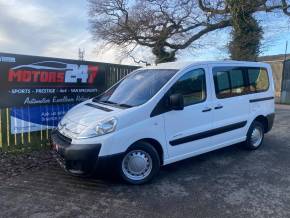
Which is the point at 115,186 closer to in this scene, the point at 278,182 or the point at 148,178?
the point at 148,178

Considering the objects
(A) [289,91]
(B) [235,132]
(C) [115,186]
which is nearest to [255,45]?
(A) [289,91]

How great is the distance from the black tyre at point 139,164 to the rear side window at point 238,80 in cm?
187

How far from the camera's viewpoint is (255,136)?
6.77m

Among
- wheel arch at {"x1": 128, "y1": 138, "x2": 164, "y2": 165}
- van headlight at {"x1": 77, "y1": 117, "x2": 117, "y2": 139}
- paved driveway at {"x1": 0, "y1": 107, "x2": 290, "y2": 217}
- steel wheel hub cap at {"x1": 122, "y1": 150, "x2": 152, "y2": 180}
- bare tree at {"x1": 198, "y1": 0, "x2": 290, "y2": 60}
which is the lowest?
paved driveway at {"x1": 0, "y1": 107, "x2": 290, "y2": 217}

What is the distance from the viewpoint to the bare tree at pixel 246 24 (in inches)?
755

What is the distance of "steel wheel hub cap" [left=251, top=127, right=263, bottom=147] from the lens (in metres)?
6.72

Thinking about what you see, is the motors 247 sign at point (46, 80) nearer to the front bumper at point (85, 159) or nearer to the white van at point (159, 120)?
the white van at point (159, 120)

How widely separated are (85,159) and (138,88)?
1.66m

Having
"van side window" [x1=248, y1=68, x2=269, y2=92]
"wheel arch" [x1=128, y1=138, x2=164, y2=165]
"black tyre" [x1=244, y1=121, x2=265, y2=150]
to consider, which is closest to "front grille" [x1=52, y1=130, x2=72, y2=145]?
"wheel arch" [x1=128, y1=138, x2=164, y2=165]

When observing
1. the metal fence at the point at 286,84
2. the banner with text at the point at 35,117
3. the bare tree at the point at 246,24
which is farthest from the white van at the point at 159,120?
the metal fence at the point at 286,84

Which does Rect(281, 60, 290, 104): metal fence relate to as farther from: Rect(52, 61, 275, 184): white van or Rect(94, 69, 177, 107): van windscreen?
Rect(94, 69, 177, 107): van windscreen

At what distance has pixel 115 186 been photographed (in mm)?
4578

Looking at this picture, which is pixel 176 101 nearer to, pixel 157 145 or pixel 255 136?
pixel 157 145

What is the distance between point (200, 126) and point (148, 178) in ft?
4.43
